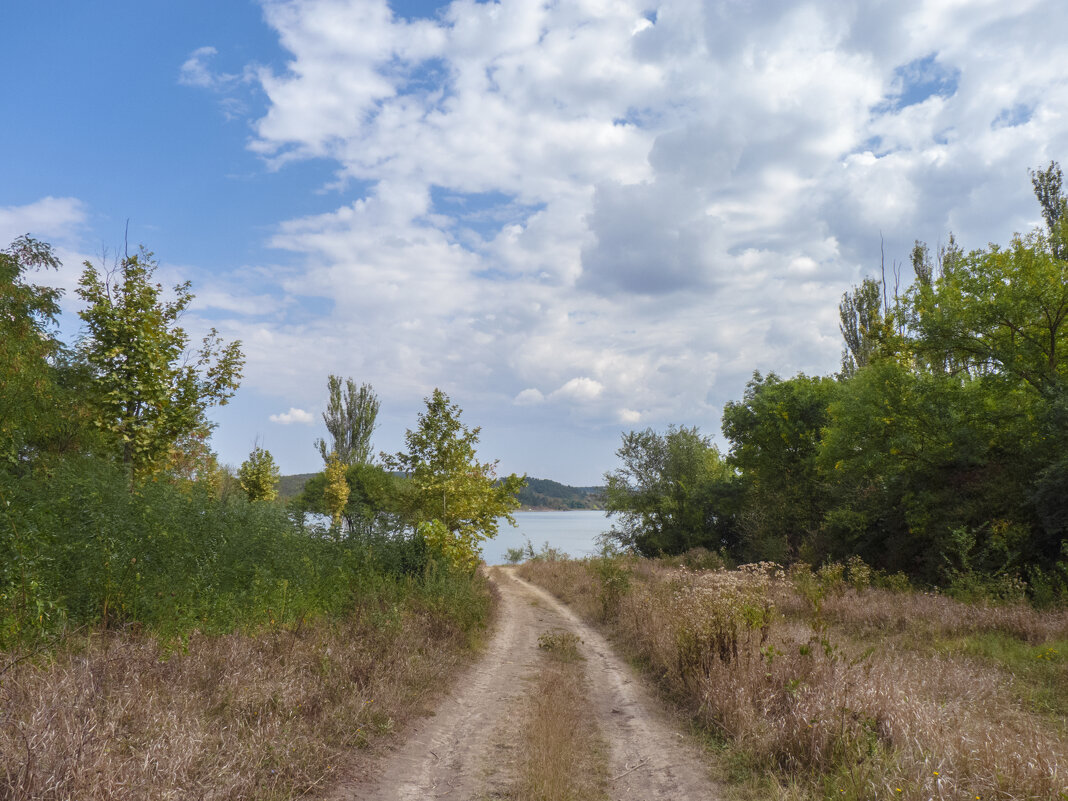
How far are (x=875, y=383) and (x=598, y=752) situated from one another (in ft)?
62.0

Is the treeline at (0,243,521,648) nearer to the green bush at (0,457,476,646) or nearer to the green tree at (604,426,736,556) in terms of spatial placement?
the green bush at (0,457,476,646)

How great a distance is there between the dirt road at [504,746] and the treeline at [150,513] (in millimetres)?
2665

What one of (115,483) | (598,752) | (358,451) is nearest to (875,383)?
(598,752)

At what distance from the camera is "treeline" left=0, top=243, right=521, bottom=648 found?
6719 millimetres

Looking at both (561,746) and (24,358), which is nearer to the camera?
(561,746)

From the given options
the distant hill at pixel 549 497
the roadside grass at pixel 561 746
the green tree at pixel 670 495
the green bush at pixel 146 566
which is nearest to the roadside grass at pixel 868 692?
the roadside grass at pixel 561 746

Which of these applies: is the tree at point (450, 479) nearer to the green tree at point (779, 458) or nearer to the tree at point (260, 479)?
the green tree at point (779, 458)

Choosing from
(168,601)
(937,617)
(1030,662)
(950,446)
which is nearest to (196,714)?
(168,601)

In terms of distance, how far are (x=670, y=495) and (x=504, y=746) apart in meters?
28.6

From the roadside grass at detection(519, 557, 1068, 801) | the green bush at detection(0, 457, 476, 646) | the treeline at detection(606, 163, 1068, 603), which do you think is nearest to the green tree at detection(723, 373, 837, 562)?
the treeline at detection(606, 163, 1068, 603)

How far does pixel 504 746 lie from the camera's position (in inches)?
255

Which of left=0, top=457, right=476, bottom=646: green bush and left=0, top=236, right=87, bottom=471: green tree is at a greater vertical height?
left=0, top=236, right=87, bottom=471: green tree

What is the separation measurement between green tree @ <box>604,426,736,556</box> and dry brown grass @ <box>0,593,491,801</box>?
26.4 meters

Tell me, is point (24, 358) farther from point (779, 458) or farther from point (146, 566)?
point (779, 458)
